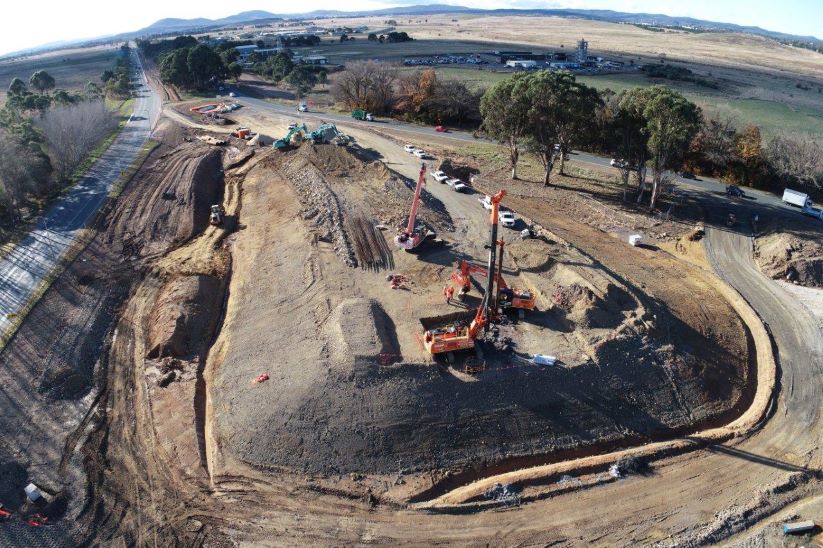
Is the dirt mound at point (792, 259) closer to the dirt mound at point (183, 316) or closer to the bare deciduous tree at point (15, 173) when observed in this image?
the dirt mound at point (183, 316)

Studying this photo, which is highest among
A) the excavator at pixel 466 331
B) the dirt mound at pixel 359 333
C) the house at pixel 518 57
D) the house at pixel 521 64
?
the house at pixel 518 57

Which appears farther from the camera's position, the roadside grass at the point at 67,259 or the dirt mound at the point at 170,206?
the dirt mound at the point at 170,206

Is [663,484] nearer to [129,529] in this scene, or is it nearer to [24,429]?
[129,529]

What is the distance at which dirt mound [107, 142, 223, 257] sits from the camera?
47344 millimetres

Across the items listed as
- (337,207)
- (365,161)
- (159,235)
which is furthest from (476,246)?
(159,235)

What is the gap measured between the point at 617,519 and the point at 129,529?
2294 cm

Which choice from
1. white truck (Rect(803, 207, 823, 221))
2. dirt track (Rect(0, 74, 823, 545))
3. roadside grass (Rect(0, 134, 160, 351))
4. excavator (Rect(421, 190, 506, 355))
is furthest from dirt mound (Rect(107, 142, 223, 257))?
white truck (Rect(803, 207, 823, 221))

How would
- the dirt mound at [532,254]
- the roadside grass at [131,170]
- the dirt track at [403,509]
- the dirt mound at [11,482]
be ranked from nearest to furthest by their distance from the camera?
the dirt track at [403,509], the dirt mound at [11,482], the dirt mound at [532,254], the roadside grass at [131,170]

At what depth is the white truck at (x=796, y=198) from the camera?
5191 cm

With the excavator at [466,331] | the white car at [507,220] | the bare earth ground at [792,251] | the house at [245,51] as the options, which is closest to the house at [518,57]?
the house at [245,51]

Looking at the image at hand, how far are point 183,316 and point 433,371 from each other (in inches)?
739

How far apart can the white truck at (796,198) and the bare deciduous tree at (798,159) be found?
3511 mm

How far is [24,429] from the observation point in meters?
28.4

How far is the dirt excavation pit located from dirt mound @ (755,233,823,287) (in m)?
9.55
